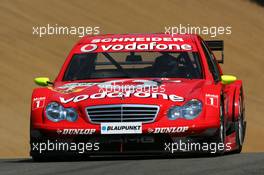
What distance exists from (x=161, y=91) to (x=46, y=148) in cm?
132

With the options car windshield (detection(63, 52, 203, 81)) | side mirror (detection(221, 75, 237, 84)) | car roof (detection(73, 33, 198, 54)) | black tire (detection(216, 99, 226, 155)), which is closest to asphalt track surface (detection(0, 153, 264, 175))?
black tire (detection(216, 99, 226, 155))

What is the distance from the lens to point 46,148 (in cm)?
1148

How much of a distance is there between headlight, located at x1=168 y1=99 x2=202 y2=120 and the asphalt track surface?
0.45 m

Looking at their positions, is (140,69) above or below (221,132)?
above

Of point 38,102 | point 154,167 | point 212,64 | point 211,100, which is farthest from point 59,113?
point 212,64

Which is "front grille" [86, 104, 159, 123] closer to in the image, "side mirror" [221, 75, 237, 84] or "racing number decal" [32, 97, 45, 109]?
"racing number decal" [32, 97, 45, 109]

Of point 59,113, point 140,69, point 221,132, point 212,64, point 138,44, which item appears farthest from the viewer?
point 212,64

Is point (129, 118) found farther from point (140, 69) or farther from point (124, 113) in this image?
point (140, 69)

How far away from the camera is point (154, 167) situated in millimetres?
9898

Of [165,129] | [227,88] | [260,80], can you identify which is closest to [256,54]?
[260,80]

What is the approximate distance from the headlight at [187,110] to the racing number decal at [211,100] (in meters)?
0.11

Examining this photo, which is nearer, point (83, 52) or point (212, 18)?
point (83, 52)

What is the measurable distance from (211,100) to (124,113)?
3.04ft

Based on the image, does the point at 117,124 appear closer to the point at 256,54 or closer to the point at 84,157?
the point at 84,157
